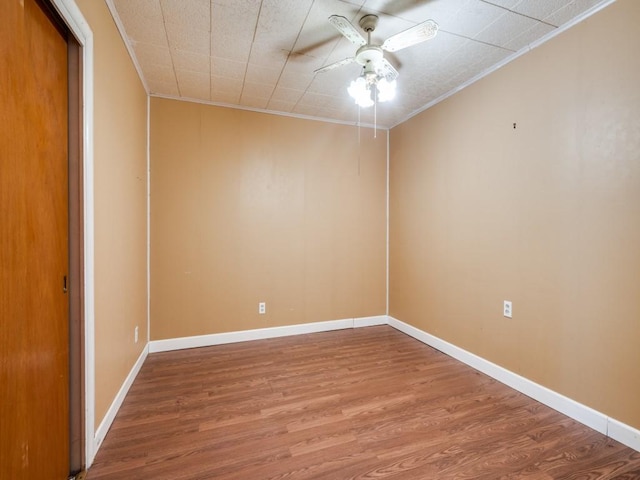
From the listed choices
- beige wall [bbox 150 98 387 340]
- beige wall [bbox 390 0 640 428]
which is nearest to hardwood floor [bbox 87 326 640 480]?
beige wall [bbox 390 0 640 428]

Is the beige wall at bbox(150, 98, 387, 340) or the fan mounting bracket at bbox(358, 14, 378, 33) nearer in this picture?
the fan mounting bracket at bbox(358, 14, 378, 33)

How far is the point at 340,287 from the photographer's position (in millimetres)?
3729

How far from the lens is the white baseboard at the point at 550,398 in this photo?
1.69 m

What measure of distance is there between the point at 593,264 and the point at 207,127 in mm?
3531

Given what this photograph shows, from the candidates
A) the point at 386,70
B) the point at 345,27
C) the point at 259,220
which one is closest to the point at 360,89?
the point at 386,70

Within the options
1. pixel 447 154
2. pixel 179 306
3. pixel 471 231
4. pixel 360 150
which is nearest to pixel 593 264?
pixel 471 231

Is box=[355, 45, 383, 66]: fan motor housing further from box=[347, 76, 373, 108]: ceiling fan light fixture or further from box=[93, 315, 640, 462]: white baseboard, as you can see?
box=[93, 315, 640, 462]: white baseboard

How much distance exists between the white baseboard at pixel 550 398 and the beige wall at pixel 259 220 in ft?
4.08

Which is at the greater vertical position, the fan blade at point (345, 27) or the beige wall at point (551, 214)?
the fan blade at point (345, 27)

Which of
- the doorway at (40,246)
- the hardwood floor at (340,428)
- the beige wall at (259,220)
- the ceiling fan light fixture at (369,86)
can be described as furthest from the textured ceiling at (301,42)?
the hardwood floor at (340,428)

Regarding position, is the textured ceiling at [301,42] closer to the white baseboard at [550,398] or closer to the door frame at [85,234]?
the door frame at [85,234]

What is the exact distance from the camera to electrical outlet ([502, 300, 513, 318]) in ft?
7.77

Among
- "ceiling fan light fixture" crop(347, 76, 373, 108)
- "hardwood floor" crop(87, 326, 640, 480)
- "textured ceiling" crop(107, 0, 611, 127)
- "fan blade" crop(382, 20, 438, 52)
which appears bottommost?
"hardwood floor" crop(87, 326, 640, 480)

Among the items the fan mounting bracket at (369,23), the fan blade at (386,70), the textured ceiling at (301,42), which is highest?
the textured ceiling at (301,42)
